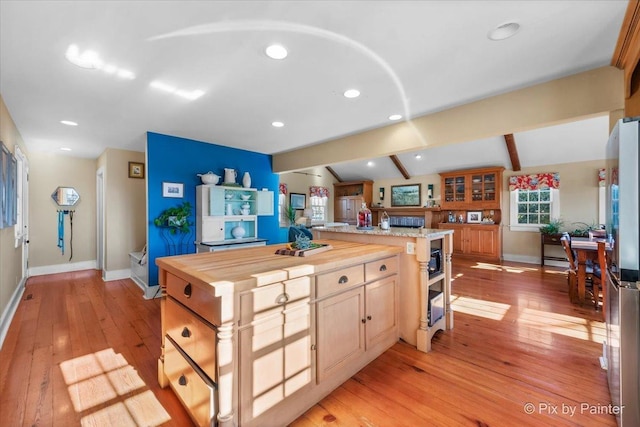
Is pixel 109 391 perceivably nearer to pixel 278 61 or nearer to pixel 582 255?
pixel 278 61

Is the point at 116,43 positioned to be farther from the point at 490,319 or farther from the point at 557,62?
the point at 490,319

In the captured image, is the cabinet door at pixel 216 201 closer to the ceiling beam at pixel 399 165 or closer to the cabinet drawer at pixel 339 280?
the cabinet drawer at pixel 339 280

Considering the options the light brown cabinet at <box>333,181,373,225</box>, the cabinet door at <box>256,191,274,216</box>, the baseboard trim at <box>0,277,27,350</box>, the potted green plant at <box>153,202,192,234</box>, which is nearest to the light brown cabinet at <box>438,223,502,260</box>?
the light brown cabinet at <box>333,181,373,225</box>

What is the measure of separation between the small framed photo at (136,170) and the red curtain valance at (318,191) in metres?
4.70

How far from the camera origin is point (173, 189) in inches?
167

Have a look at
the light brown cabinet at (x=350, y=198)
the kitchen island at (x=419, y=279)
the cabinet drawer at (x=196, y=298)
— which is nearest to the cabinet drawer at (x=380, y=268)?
the kitchen island at (x=419, y=279)

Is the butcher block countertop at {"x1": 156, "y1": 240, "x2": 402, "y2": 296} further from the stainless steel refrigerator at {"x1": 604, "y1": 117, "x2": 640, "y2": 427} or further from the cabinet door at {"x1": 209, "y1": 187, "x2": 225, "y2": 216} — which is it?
the cabinet door at {"x1": 209, "y1": 187, "x2": 225, "y2": 216}

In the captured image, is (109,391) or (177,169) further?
(177,169)

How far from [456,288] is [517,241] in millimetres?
3480

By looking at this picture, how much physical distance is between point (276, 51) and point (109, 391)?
2628 millimetres

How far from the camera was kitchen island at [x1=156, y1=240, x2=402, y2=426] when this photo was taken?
1283 millimetres

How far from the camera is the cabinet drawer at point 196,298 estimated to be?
127cm

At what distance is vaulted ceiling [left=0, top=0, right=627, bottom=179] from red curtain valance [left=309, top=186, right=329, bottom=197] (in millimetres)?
5088

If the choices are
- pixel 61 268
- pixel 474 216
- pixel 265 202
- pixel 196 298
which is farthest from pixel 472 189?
pixel 61 268
